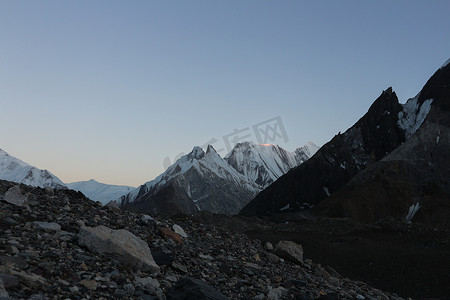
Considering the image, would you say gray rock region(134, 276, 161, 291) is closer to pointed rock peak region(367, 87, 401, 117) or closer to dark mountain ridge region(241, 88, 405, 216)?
dark mountain ridge region(241, 88, 405, 216)

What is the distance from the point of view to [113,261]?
33.9 ft

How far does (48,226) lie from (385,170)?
124m

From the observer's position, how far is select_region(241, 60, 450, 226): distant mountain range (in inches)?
4281

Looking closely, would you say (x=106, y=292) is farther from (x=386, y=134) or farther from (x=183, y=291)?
(x=386, y=134)

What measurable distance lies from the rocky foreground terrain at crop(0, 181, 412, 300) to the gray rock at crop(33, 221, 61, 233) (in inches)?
1.2

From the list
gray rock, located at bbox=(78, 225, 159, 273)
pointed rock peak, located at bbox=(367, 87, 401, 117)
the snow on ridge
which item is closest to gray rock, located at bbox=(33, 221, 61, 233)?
gray rock, located at bbox=(78, 225, 159, 273)

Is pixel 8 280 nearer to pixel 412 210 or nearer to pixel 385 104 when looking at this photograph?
pixel 412 210

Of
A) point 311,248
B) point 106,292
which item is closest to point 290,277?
point 106,292

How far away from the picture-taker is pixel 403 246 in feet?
128

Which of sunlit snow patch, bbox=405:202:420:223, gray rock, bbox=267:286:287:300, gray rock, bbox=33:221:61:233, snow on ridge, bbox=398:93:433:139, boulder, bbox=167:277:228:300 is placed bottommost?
sunlit snow patch, bbox=405:202:420:223

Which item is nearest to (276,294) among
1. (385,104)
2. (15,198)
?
(15,198)

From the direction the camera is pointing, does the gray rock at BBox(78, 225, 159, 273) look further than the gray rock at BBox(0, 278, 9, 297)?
Yes

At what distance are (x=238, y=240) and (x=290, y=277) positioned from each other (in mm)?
6432

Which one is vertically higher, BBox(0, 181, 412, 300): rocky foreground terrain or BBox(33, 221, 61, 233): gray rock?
BBox(33, 221, 61, 233): gray rock
